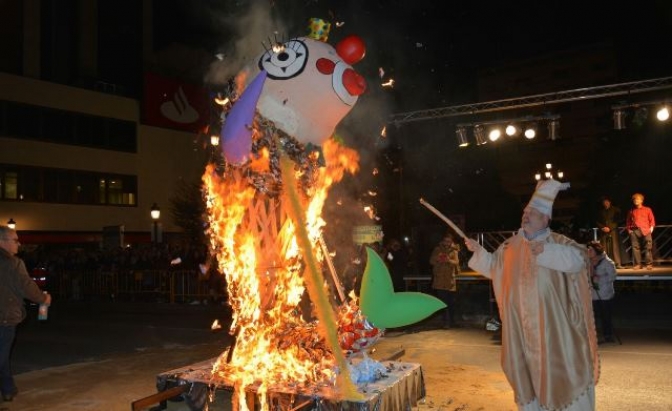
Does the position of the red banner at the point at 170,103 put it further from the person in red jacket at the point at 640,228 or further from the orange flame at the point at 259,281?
the orange flame at the point at 259,281

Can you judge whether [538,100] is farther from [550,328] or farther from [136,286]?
[136,286]

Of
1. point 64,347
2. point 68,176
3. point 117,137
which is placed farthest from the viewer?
point 117,137

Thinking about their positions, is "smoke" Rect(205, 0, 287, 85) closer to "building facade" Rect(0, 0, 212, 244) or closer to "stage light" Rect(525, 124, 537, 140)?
"stage light" Rect(525, 124, 537, 140)

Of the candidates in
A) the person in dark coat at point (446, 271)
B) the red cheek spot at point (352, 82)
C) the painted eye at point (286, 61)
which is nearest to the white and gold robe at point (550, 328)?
the red cheek spot at point (352, 82)

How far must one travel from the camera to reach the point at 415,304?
483 cm

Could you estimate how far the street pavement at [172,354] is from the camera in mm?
6660

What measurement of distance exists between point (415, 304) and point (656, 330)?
28.8 feet

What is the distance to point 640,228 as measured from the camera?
14.2 meters

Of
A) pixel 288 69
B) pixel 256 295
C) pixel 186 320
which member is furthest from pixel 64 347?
pixel 288 69

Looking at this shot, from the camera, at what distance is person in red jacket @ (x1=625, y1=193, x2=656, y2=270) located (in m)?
14.1

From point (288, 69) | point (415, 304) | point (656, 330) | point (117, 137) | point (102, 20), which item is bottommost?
point (656, 330)

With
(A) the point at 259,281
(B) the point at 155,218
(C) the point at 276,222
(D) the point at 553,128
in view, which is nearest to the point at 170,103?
(B) the point at 155,218

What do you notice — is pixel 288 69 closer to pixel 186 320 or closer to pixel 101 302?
pixel 186 320

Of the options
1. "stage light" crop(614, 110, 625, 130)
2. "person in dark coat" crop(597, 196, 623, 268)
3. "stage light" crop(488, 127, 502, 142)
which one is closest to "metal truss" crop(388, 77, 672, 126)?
"stage light" crop(614, 110, 625, 130)
